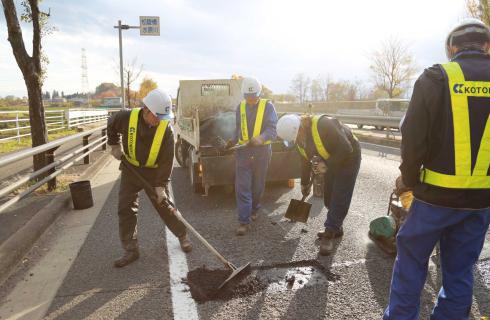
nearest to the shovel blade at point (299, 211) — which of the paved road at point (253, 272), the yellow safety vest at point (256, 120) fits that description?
the paved road at point (253, 272)

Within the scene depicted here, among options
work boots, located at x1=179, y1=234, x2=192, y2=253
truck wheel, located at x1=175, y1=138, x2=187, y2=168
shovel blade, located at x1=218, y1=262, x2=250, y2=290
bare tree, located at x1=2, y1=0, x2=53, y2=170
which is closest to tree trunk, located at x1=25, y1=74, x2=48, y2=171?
bare tree, located at x1=2, y1=0, x2=53, y2=170

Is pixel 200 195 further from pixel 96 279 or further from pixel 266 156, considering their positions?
pixel 96 279

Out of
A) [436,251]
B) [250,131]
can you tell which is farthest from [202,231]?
[436,251]

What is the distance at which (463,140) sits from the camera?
1929 mm

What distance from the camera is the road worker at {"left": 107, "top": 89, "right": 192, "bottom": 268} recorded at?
349 cm

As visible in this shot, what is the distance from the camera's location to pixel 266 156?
465 centimetres

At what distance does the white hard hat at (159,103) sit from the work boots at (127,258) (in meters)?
1.46

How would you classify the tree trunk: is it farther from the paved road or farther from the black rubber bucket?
the paved road

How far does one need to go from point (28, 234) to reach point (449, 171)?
4.35 metres

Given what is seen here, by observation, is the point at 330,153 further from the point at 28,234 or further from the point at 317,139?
the point at 28,234

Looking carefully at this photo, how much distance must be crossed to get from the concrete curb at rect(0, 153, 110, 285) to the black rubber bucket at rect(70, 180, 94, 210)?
178 mm

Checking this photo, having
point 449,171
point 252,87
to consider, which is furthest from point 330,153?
point 449,171

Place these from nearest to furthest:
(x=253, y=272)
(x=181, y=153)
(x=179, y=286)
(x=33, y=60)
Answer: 1. (x=179, y=286)
2. (x=253, y=272)
3. (x=33, y=60)
4. (x=181, y=153)

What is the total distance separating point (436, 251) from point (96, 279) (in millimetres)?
3383
